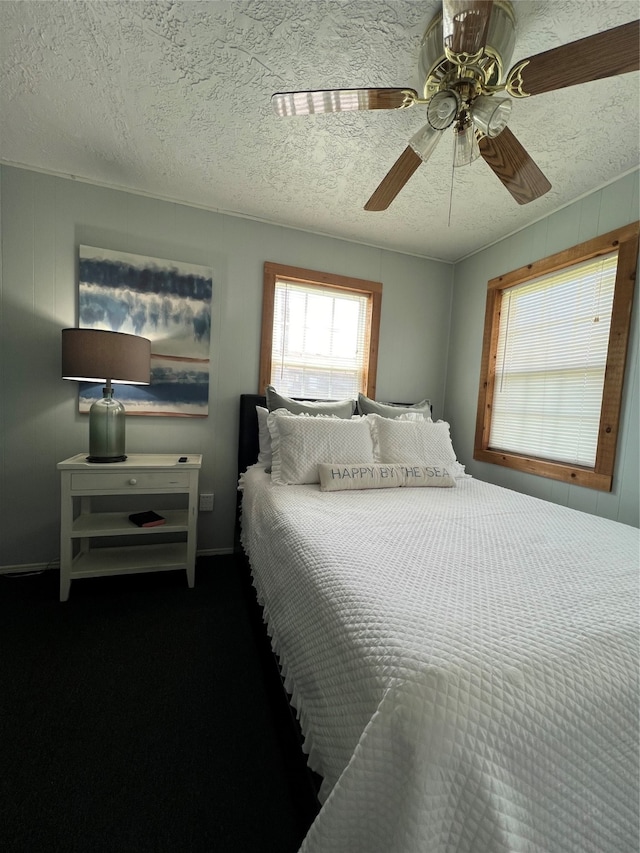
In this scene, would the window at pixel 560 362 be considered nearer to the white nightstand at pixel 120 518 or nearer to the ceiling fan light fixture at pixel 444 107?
the ceiling fan light fixture at pixel 444 107

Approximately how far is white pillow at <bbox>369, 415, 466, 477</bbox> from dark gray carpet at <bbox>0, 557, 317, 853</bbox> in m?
1.19

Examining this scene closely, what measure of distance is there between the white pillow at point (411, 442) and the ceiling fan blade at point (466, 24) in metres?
1.60

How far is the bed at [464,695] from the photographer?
512 mm

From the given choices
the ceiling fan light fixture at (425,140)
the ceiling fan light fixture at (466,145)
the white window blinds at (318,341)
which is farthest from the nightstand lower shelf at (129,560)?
the ceiling fan light fixture at (466,145)

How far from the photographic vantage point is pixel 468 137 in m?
1.33

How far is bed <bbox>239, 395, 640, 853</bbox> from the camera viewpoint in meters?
0.51

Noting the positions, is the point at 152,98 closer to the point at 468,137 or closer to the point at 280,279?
the point at 280,279

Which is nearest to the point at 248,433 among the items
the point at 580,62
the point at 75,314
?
the point at 75,314

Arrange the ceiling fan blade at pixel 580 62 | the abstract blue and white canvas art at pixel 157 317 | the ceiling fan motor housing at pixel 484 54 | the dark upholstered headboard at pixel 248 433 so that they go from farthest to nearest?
the dark upholstered headboard at pixel 248 433 → the abstract blue and white canvas art at pixel 157 317 → the ceiling fan motor housing at pixel 484 54 → the ceiling fan blade at pixel 580 62

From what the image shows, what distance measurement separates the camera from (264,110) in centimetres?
156

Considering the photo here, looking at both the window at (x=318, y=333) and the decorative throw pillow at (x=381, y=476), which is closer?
the decorative throw pillow at (x=381, y=476)

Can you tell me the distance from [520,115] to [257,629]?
270 centimetres

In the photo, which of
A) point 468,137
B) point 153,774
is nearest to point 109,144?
point 468,137

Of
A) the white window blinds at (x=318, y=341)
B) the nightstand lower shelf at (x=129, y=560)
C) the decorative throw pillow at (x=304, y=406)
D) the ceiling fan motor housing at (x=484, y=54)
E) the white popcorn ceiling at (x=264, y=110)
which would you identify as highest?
the white popcorn ceiling at (x=264, y=110)
